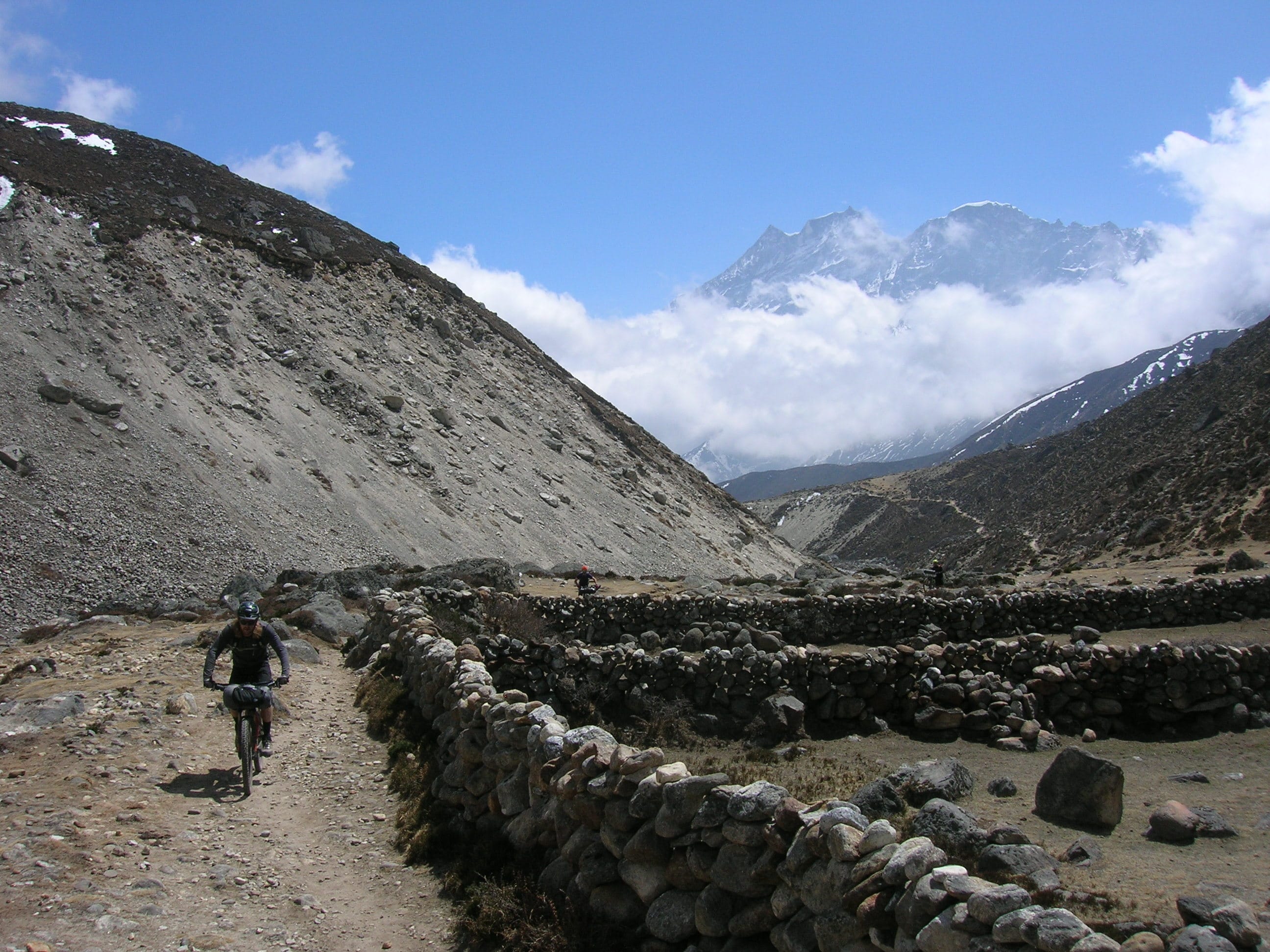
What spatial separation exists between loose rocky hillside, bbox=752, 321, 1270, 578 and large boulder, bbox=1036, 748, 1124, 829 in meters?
39.0

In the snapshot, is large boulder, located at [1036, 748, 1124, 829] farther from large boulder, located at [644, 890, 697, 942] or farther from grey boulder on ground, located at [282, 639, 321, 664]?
grey boulder on ground, located at [282, 639, 321, 664]

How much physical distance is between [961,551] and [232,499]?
7137 cm

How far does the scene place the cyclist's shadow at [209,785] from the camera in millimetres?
7820

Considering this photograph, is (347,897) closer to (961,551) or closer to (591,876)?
(591,876)

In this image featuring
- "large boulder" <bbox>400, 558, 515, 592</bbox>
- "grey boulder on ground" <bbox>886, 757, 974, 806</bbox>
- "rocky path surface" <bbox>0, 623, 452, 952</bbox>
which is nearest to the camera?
"rocky path surface" <bbox>0, 623, 452, 952</bbox>

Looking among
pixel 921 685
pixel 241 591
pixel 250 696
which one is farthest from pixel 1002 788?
pixel 241 591

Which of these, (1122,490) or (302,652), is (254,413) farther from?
(1122,490)

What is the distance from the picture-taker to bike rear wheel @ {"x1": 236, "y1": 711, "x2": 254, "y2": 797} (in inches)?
315

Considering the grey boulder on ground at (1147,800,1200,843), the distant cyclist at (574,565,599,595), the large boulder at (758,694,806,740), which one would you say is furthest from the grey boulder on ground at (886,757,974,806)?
the distant cyclist at (574,565,599,595)

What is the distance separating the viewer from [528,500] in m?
47.3

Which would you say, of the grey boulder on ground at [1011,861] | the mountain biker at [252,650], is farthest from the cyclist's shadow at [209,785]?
the grey boulder on ground at [1011,861]

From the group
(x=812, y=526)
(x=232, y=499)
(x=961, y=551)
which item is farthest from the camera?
(x=812, y=526)

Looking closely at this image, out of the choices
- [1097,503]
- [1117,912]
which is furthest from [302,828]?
[1097,503]

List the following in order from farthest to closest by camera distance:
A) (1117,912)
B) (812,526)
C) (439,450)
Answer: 1. (812,526)
2. (439,450)
3. (1117,912)
